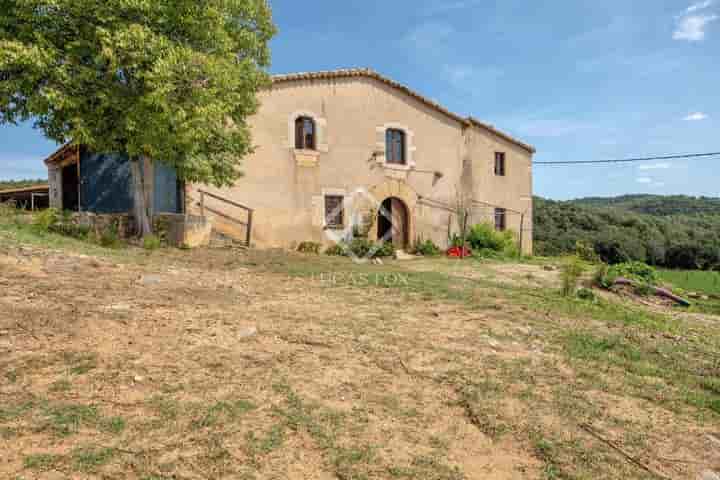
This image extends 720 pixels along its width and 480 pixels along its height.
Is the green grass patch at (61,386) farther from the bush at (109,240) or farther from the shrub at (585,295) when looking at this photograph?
the shrub at (585,295)

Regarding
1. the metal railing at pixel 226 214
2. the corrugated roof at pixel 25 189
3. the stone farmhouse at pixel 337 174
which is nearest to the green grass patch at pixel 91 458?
the stone farmhouse at pixel 337 174

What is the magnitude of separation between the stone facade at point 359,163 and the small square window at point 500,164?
20 centimetres

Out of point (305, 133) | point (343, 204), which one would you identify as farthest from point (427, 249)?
point (305, 133)

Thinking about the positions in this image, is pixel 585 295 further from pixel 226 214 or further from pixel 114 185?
pixel 114 185

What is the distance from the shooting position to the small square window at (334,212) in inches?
564

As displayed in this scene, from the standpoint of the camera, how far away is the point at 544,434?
260 centimetres

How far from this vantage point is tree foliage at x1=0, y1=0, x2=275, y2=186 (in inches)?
300

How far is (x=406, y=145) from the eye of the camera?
15.8m

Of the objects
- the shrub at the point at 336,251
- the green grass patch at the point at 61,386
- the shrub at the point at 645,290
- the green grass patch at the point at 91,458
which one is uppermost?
the shrub at the point at 336,251

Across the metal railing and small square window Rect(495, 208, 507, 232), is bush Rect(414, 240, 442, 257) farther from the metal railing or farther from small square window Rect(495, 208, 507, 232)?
the metal railing

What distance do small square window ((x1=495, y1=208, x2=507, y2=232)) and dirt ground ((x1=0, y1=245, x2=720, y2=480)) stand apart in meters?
13.8

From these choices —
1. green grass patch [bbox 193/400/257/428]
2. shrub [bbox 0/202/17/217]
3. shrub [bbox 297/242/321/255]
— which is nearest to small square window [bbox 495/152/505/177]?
shrub [bbox 297/242/321/255]

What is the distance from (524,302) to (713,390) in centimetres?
297

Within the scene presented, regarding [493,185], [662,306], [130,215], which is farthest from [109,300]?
[493,185]
